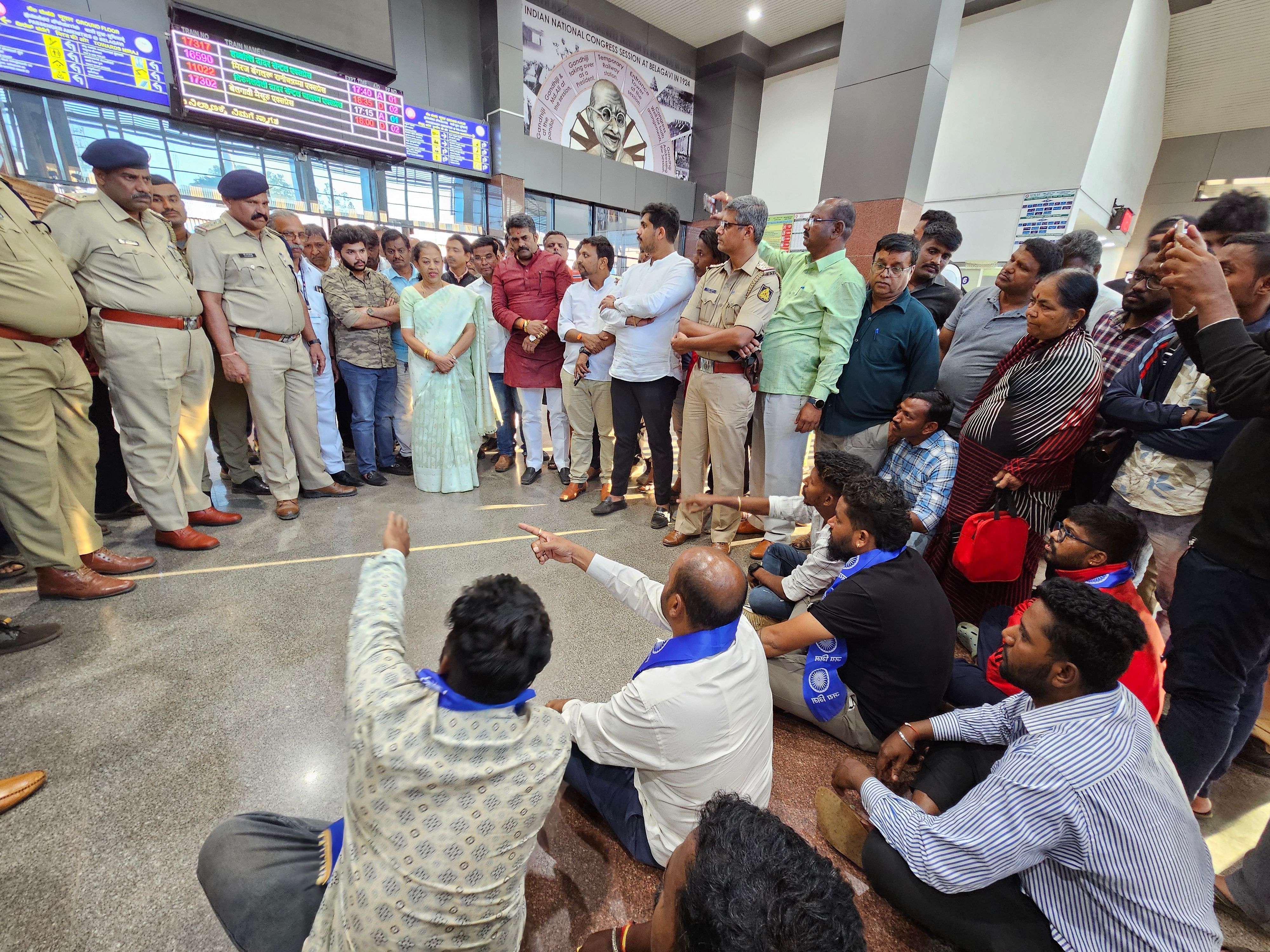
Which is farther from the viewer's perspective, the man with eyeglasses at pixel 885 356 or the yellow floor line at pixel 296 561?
the man with eyeglasses at pixel 885 356

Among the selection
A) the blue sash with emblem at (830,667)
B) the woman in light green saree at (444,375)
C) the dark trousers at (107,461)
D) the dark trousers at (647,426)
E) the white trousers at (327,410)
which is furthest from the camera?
the white trousers at (327,410)

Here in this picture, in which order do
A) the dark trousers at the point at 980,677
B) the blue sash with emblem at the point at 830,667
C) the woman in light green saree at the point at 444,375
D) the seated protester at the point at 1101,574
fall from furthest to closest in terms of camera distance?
the woman in light green saree at the point at 444,375, the dark trousers at the point at 980,677, the blue sash with emblem at the point at 830,667, the seated protester at the point at 1101,574

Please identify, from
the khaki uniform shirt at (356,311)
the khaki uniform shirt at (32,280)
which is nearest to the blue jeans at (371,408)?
the khaki uniform shirt at (356,311)

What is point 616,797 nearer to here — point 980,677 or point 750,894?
point 750,894

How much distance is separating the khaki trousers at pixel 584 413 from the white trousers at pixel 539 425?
2.7 inches

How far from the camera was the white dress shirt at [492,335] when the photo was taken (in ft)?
13.0

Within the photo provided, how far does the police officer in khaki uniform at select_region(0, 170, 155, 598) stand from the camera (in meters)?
1.90

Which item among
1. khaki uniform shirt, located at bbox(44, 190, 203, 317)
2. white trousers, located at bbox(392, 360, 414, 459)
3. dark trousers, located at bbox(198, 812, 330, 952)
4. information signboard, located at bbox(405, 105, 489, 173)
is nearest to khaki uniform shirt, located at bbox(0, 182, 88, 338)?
khaki uniform shirt, located at bbox(44, 190, 203, 317)

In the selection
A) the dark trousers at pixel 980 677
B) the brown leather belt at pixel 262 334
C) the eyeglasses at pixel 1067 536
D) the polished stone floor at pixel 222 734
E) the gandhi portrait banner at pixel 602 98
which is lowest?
the polished stone floor at pixel 222 734

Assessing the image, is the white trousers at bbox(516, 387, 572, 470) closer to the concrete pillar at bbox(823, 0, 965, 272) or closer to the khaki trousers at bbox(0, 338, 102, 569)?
the khaki trousers at bbox(0, 338, 102, 569)

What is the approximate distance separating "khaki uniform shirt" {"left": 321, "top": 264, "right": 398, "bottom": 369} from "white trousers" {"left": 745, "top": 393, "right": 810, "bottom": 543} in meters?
2.50

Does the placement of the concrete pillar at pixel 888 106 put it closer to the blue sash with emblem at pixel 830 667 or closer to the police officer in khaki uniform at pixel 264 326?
the blue sash with emblem at pixel 830 667

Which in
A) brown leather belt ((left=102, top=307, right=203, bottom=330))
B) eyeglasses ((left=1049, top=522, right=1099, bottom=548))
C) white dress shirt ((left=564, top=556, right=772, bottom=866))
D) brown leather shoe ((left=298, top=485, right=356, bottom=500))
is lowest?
brown leather shoe ((left=298, top=485, right=356, bottom=500))

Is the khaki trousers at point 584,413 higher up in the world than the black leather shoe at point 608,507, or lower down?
higher up
